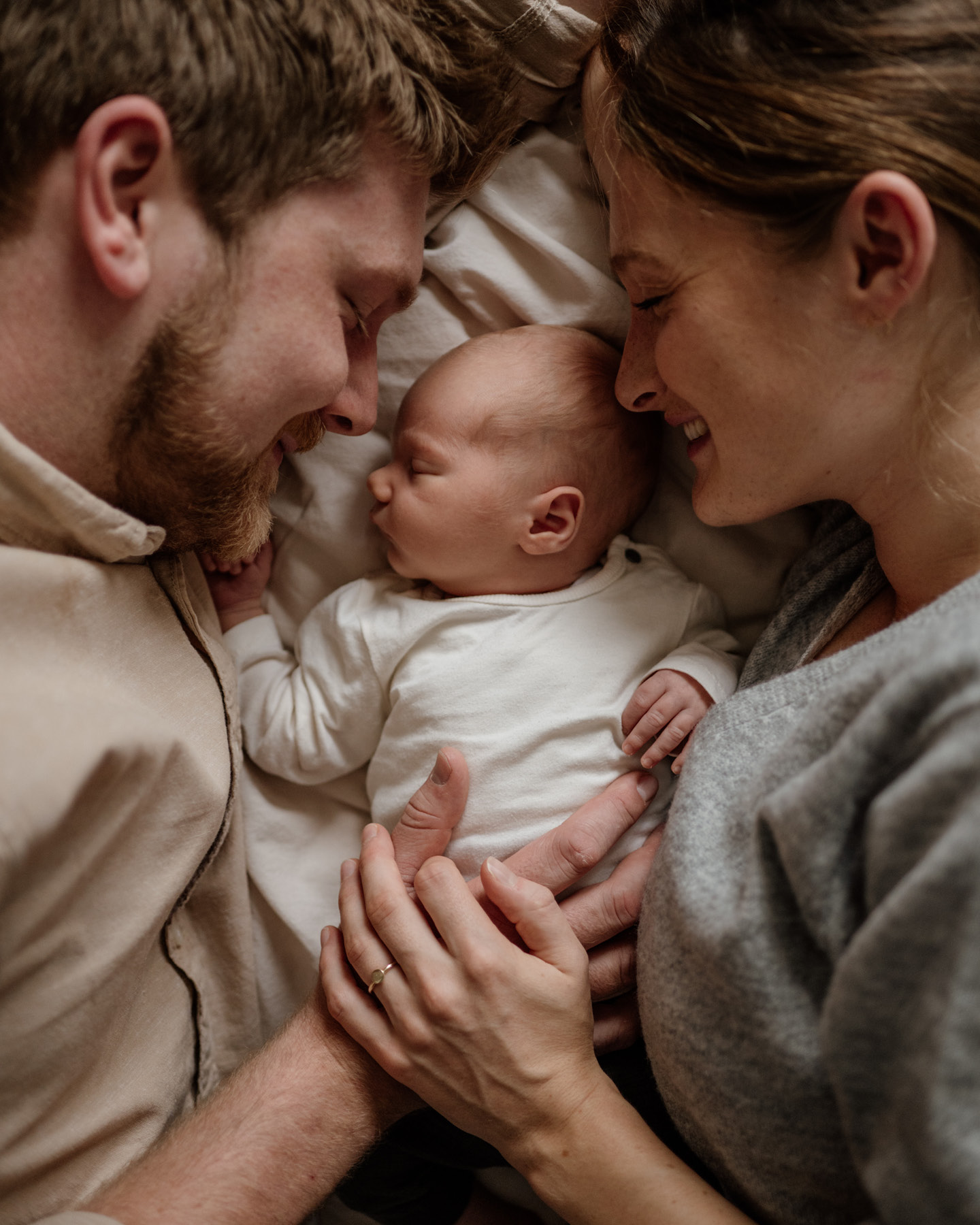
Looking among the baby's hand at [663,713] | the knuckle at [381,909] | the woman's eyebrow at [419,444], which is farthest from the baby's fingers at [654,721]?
the woman's eyebrow at [419,444]

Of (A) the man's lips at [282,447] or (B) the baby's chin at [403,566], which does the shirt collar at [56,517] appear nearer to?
(A) the man's lips at [282,447]

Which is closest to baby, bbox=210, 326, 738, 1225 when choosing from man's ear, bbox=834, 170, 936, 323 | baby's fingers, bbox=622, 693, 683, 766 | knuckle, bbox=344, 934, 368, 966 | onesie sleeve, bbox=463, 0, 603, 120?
baby's fingers, bbox=622, 693, 683, 766

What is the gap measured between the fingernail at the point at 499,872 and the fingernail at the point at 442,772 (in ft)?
0.51

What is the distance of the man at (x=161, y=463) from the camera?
3.48ft

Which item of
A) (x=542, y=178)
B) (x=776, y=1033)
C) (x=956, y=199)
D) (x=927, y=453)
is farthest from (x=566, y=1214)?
(x=542, y=178)

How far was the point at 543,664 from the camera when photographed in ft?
4.78

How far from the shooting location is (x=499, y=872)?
1252mm

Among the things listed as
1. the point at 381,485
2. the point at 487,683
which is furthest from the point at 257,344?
the point at 487,683

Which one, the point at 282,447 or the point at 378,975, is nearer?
the point at 378,975

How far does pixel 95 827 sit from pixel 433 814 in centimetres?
48

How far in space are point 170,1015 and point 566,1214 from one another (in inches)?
25.9

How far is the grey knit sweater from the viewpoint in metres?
0.78

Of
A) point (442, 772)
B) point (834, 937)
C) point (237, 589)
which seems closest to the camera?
point (834, 937)

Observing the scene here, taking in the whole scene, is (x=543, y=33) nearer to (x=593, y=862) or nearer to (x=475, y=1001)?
(x=593, y=862)
